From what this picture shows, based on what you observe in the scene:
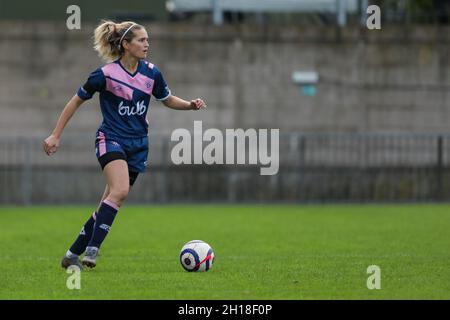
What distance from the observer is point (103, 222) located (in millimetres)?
9305

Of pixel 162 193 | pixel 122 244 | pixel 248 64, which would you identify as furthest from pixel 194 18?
pixel 122 244

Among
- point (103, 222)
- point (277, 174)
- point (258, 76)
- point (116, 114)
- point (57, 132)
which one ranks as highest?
point (258, 76)

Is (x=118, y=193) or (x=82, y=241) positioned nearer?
(x=118, y=193)

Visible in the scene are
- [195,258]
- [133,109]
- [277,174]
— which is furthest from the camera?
[277,174]

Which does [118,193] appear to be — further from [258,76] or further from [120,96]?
[258,76]

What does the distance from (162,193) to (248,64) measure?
3.45 m

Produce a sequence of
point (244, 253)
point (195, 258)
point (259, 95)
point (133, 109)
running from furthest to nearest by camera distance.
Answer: point (259, 95) → point (244, 253) → point (133, 109) → point (195, 258)

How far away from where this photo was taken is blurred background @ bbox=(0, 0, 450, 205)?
22234 millimetres

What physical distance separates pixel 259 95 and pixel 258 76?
1.37ft

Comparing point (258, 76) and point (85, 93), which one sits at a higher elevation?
point (258, 76)

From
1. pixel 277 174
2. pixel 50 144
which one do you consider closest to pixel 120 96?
pixel 50 144

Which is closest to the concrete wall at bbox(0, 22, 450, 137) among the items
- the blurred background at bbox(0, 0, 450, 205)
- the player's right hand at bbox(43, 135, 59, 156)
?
the blurred background at bbox(0, 0, 450, 205)

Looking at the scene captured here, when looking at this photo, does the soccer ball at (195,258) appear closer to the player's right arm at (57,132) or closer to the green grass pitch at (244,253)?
the green grass pitch at (244,253)

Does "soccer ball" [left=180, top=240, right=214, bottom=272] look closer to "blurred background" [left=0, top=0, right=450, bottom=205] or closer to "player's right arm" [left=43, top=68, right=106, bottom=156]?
"player's right arm" [left=43, top=68, right=106, bottom=156]
